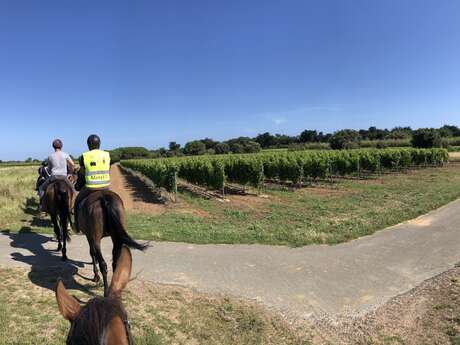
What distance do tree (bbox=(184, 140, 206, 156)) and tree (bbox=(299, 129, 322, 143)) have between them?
89.7ft

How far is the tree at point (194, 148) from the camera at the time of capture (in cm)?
7962

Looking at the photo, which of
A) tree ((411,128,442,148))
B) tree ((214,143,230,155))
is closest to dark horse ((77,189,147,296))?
tree ((411,128,442,148))

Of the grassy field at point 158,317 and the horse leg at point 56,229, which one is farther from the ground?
the horse leg at point 56,229

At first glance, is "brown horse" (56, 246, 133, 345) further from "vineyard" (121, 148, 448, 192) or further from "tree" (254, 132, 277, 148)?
"tree" (254, 132, 277, 148)

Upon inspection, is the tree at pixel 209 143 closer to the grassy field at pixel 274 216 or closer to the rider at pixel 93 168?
the grassy field at pixel 274 216

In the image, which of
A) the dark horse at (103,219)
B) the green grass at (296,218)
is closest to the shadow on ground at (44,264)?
the dark horse at (103,219)

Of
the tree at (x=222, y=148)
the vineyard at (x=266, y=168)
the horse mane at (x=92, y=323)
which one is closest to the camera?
the horse mane at (x=92, y=323)

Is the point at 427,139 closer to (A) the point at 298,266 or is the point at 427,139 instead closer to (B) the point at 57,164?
(A) the point at 298,266

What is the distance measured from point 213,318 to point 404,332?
7.91 feet

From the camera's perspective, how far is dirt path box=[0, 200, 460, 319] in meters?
4.97

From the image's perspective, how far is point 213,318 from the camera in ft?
14.1

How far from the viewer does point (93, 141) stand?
4996 mm

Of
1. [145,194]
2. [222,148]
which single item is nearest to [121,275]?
[145,194]

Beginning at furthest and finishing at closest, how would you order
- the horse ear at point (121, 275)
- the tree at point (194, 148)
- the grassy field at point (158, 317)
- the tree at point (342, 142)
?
1. the tree at point (194, 148)
2. the tree at point (342, 142)
3. the grassy field at point (158, 317)
4. the horse ear at point (121, 275)
